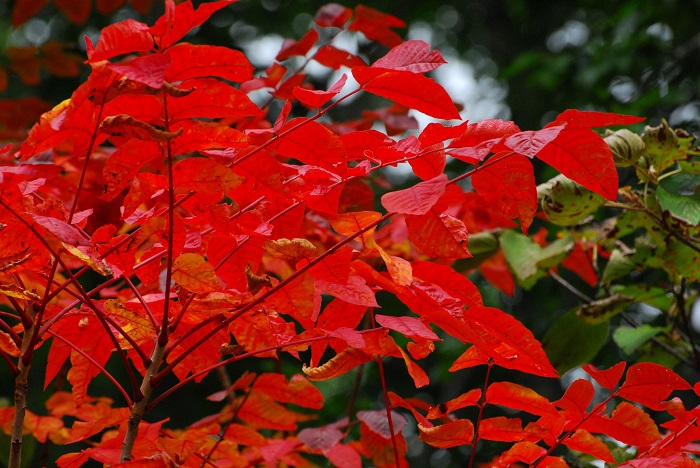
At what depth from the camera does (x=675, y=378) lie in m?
0.93

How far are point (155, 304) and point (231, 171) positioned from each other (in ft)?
0.83

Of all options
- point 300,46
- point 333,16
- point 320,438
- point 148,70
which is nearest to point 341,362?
point 320,438

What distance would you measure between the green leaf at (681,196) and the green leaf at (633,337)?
0.37 m

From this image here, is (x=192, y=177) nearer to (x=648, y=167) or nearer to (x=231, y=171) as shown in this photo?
(x=231, y=171)

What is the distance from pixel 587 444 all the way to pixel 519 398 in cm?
12

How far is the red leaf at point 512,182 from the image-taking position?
86cm

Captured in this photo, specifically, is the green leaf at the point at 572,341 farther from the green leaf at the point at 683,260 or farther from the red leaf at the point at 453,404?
the red leaf at the point at 453,404

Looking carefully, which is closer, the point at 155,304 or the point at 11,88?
the point at 155,304

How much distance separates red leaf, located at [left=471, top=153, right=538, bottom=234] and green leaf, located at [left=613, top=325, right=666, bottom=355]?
83cm

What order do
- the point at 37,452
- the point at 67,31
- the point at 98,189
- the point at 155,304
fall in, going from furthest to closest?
the point at 67,31 → the point at 37,452 → the point at 98,189 → the point at 155,304

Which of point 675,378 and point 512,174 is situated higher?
point 512,174

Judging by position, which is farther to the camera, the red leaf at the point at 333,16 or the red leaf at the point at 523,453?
the red leaf at the point at 333,16

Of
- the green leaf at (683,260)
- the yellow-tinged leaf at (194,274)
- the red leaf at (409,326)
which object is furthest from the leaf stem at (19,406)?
the green leaf at (683,260)

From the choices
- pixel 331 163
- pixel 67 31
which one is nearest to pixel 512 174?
pixel 331 163
